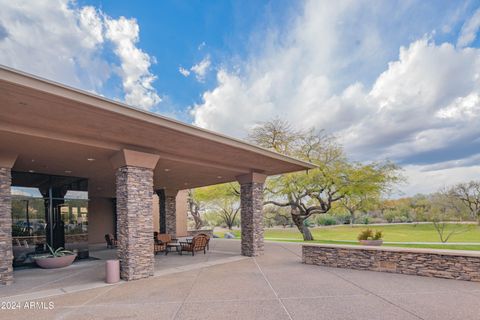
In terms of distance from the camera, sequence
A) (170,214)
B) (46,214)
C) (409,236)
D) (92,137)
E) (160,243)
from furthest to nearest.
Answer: (409,236), (170,214), (160,243), (46,214), (92,137)

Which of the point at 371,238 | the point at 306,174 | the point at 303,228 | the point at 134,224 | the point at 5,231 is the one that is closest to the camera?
the point at 5,231

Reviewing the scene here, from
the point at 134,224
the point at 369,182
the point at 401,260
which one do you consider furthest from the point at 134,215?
the point at 369,182

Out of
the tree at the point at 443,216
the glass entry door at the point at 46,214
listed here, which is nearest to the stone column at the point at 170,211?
the glass entry door at the point at 46,214

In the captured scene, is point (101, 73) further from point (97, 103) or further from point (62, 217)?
point (97, 103)

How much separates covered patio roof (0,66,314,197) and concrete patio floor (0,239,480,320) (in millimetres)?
3976

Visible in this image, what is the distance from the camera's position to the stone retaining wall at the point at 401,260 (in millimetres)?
7336

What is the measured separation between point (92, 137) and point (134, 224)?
2.79m

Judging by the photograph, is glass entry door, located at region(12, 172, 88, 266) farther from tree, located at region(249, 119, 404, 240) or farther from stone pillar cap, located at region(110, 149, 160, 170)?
tree, located at region(249, 119, 404, 240)

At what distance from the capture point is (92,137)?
7586 mm

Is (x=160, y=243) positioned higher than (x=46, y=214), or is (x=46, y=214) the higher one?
(x=46, y=214)

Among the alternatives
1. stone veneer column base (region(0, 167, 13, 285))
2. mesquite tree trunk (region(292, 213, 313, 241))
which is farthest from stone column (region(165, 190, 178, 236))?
stone veneer column base (region(0, 167, 13, 285))

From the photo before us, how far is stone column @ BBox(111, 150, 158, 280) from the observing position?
26.7ft

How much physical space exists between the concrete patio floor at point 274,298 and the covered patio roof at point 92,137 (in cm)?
398

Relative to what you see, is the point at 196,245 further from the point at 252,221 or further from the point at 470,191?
the point at 470,191
